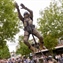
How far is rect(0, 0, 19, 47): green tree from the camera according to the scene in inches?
1416

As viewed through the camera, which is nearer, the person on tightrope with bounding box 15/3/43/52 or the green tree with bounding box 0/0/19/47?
the person on tightrope with bounding box 15/3/43/52

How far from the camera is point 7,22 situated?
120 ft

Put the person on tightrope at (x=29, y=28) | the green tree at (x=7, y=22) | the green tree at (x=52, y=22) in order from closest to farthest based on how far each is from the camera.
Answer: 1. the person on tightrope at (x=29, y=28)
2. the green tree at (x=7, y=22)
3. the green tree at (x=52, y=22)

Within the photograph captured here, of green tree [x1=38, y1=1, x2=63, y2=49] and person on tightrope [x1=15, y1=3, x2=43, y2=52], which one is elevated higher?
person on tightrope [x1=15, y1=3, x2=43, y2=52]

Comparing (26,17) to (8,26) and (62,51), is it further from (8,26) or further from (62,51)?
(62,51)

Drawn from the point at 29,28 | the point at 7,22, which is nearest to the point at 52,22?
the point at 7,22

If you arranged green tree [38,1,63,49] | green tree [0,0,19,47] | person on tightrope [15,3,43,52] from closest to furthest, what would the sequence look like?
person on tightrope [15,3,43,52] < green tree [0,0,19,47] < green tree [38,1,63,49]

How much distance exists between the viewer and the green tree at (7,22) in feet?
118

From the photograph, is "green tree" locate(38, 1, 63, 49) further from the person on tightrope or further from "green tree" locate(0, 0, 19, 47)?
the person on tightrope

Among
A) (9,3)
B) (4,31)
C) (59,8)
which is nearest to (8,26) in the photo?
(4,31)

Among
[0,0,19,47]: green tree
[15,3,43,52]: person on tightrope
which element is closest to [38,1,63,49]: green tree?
[0,0,19,47]: green tree

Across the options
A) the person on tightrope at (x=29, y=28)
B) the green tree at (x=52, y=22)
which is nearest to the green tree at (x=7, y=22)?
the green tree at (x=52, y=22)

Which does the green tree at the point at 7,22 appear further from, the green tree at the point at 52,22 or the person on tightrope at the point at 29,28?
the person on tightrope at the point at 29,28

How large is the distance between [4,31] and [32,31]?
26062mm
